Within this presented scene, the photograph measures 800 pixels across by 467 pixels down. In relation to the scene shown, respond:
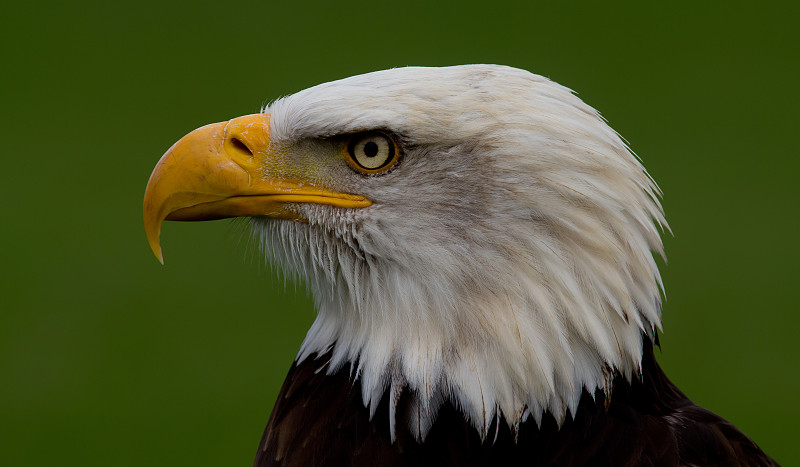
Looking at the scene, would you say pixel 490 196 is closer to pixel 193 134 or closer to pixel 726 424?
pixel 193 134

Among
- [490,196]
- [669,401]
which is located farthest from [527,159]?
[669,401]

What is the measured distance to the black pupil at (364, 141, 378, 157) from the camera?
79.0 inches

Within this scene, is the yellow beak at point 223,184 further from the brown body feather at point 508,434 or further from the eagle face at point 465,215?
the brown body feather at point 508,434

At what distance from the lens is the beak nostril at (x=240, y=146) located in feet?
6.87

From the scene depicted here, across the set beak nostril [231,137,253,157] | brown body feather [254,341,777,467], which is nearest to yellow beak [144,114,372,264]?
beak nostril [231,137,253,157]

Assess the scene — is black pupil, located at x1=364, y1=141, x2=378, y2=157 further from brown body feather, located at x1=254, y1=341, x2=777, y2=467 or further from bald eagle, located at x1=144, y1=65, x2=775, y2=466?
brown body feather, located at x1=254, y1=341, x2=777, y2=467

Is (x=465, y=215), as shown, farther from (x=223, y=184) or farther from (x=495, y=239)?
(x=223, y=184)

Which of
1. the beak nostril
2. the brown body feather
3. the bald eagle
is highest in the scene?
the beak nostril

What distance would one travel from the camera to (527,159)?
195 centimetres

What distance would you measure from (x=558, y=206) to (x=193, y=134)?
0.78m

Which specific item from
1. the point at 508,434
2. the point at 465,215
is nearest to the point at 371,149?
the point at 465,215

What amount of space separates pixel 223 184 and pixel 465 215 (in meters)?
0.50

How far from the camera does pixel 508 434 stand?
1990mm

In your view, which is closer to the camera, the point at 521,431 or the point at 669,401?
the point at 521,431
